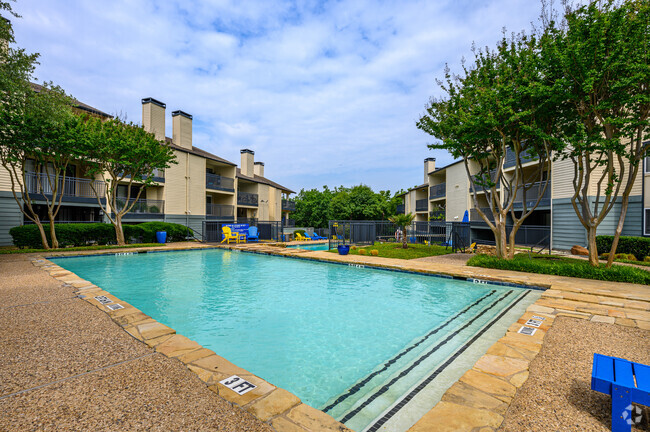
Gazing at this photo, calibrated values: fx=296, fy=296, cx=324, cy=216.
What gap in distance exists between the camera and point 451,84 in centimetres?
1048

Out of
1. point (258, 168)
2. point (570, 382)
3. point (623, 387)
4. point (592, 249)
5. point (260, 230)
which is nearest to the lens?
point (623, 387)

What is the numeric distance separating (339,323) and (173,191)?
65.5 ft

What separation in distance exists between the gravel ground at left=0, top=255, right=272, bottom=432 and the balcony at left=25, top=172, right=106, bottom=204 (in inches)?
589

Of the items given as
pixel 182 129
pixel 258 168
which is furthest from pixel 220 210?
pixel 258 168

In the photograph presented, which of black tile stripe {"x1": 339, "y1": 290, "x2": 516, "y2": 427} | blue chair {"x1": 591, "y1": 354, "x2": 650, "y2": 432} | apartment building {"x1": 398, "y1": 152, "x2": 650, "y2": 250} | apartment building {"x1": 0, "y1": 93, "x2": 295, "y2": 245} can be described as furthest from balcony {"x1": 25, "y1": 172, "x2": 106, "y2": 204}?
apartment building {"x1": 398, "y1": 152, "x2": 650, "y2": 250}

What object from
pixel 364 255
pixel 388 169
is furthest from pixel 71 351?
pixel 388 169

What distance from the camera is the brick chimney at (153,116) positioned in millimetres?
20844

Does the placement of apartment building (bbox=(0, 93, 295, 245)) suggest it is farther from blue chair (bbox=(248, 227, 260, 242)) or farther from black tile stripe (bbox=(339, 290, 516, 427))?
black tile stripe (bbox=(339, 290, 516, 427))

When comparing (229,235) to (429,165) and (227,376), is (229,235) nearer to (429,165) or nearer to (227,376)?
(227,376)

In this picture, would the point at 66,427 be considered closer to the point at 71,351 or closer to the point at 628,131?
the point at 71,351

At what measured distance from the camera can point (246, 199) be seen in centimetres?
2789

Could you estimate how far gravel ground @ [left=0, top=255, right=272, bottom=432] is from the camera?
6.96ft

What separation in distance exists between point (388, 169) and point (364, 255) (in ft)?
133

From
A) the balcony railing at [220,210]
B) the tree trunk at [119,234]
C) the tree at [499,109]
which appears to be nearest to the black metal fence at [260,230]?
the balcony railing at [220,210]
